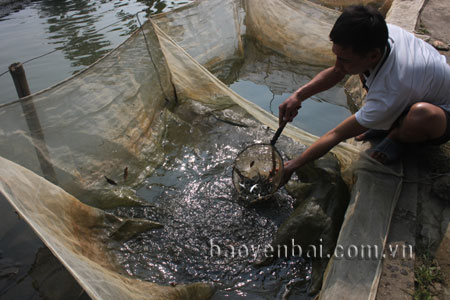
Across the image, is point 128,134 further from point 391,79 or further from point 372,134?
point 391,79

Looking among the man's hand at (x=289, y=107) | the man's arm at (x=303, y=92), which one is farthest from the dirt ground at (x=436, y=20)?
the man's hand at (x=289, y=107)

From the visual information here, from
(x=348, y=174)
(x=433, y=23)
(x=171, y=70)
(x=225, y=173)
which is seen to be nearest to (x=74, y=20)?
(x=171, y=70)

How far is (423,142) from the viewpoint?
2.68 meters

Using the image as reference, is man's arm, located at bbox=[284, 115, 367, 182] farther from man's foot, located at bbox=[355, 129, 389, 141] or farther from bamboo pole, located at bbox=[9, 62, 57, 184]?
bamboo pole, located at bbox=[9, 62, 57, 184]

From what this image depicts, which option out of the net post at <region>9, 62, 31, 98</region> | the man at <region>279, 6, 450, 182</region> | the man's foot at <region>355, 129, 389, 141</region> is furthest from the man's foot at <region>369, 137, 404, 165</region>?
the net post at <region>9, 62, 31, 98</region>

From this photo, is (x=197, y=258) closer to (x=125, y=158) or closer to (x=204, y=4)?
(x=125, y=158)

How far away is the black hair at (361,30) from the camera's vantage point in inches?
81.0

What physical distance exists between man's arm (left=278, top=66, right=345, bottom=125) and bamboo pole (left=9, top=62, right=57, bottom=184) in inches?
78.8

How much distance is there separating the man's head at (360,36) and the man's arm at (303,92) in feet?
2.11

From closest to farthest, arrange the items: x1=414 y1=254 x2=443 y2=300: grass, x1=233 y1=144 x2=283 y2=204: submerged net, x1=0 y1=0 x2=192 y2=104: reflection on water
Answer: x1=414 y1=254 x2=443 y2=300: grass → x1=233 y1=144 x2=283 y2=204: submerged net → x1=0 y1=0 x2=192 y2=104: reflection on water

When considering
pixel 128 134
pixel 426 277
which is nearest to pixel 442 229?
pixel 426 277

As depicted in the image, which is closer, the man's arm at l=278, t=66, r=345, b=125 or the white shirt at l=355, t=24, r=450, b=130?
the white shirt at l=355, t=24, r=450, b=130

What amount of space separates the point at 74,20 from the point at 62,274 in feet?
27.9

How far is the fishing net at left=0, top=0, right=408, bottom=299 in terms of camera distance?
2.20 m
